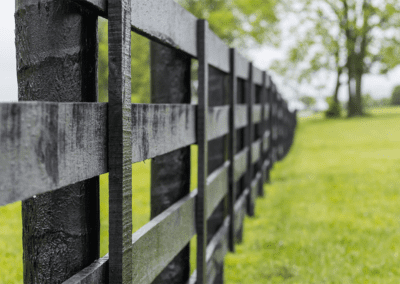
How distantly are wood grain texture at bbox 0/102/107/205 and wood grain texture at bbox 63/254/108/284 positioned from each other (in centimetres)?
28

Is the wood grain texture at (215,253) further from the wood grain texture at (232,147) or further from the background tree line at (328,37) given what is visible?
the background tree line at (328,37)

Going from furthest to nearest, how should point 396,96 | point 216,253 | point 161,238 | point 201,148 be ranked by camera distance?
point 396,96
point 216,253
point 201,148
point 161,238

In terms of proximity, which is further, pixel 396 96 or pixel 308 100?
pixel 396 96

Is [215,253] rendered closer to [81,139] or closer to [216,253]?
[216,253]

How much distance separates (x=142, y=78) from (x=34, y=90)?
2906cm

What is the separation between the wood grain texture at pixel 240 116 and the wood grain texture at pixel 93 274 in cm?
284

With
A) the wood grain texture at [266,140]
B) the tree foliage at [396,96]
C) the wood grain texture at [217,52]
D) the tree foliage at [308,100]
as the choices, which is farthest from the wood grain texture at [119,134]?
the tree foliage at [396,96]

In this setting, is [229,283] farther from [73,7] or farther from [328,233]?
[73,7]

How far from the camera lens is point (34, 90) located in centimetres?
118

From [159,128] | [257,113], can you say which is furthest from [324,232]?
[159,128]

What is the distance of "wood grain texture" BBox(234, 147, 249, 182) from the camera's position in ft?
13.1

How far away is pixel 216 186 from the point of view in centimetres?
309

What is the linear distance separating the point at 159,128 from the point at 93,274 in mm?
657

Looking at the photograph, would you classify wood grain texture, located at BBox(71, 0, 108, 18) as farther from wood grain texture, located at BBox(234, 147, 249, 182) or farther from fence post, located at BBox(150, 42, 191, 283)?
wood grain texture, located at BBox(234, 147, 249, 182)
